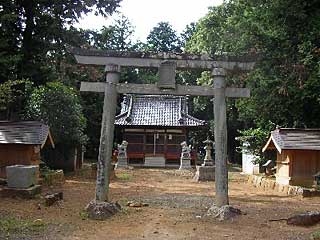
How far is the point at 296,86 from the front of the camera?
69.3 ft

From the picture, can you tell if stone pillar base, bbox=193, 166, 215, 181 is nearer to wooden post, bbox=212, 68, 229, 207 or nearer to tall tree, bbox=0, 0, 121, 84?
tall tree, bbox=0, 0, 121, 84

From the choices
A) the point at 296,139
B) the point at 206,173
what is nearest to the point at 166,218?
the point at 296,139

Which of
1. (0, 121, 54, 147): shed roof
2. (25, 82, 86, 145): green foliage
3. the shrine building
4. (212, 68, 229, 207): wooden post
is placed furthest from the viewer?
the shrine building

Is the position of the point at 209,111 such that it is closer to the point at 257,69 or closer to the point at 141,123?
the point at 141,123

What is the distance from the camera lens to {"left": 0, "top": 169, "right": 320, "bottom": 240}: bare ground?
936 centimetres

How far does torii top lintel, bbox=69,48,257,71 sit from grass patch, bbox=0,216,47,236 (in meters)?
4.73

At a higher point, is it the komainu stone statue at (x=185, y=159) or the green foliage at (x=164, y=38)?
the green foliage at (x=164, y=38)

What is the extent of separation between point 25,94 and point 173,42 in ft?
157

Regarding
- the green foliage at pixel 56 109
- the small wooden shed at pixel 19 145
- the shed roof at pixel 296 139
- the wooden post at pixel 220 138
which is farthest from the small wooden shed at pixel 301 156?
the green foliage at pixel 56 109

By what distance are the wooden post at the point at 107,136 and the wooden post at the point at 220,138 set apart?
2983 mm

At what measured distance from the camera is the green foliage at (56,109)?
2381 centimetres

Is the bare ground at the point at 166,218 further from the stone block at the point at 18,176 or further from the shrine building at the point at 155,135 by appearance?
the shrine building at the point at 155,135

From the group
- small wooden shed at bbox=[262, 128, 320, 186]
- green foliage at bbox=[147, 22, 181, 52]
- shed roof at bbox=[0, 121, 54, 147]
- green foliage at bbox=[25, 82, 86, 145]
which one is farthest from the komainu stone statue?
green foliage at bbox=[147, 22, 181, 52]

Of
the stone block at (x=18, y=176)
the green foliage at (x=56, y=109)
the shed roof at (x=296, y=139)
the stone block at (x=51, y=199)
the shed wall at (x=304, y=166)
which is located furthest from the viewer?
the green foliage at (x=56, y=109)
